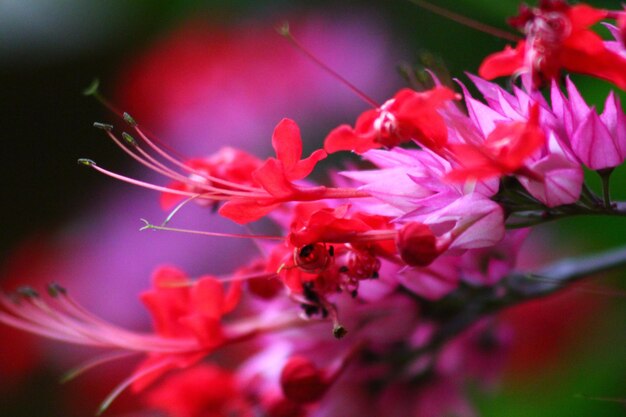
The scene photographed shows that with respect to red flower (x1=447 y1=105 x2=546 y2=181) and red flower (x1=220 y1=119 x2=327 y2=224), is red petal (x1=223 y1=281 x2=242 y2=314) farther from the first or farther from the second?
red flower (x1=447 y1=105 x2=546 y2=181)

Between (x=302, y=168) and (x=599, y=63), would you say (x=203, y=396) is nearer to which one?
(x=302, y=168)

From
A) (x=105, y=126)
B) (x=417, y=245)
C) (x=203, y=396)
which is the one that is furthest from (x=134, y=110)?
(x=417, y=245)

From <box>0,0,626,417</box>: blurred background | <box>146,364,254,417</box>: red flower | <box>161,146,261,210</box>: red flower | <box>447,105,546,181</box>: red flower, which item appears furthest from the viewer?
<box>0,0,626,417</box>: blurred background

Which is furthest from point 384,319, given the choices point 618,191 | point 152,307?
point 618,191

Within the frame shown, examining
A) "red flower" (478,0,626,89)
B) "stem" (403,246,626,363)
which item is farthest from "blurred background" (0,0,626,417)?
"red flower" (478,0,626,89)

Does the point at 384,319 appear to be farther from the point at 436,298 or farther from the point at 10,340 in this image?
the point at 10,340

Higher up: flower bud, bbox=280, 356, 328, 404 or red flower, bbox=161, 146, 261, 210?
red flower, bbox=161, 146, 261, 210
